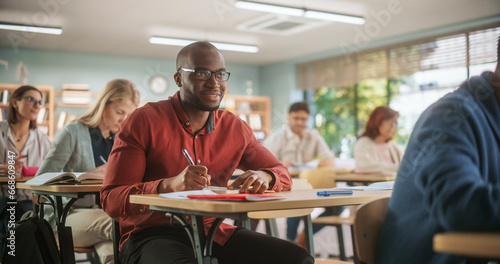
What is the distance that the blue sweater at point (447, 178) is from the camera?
94 cm

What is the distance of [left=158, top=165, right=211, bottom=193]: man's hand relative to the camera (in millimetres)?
1583

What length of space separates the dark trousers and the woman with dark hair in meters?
3.26

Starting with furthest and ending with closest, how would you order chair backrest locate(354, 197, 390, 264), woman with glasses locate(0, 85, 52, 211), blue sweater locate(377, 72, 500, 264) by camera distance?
woman with glasses locate(0, 85, 52, 211)
chair backrest locate(354, 197, 390, 264)
blue sweater locate(377, 72, 500, 264)

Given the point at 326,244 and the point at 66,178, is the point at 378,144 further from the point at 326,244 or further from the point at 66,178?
the point at 66,178

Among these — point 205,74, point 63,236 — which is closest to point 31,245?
point 63,236

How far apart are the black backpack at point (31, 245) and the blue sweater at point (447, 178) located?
1.59 m

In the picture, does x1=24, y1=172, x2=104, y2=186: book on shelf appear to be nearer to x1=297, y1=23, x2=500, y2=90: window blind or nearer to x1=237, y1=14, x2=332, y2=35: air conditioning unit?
x1=237, y1=14, x2=332, y2=35: air conditioning unit

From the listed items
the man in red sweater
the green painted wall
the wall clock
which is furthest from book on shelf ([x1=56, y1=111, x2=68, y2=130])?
the man in red sweater

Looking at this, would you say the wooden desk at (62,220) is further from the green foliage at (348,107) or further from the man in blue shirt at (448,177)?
the green foliage at (348,107)

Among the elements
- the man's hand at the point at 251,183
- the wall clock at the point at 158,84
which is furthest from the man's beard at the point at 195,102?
the wall clock at the point at 158,84

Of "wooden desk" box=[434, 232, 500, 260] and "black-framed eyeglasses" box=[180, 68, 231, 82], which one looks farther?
"black-framed eyeglasses" box=[180, 68, 231, 82]

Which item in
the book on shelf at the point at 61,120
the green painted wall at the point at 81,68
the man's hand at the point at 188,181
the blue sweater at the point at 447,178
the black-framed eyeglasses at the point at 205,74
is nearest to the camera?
the blue sweater at the point at 447,178

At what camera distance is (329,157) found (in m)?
5.84

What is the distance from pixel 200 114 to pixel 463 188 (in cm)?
123
